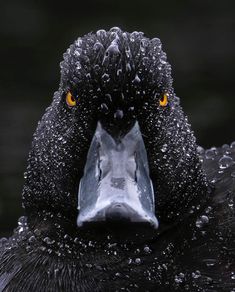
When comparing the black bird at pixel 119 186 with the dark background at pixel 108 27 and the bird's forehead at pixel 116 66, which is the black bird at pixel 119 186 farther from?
the dark background at pixel 108 27

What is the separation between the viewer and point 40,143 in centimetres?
558

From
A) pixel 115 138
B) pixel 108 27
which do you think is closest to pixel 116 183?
pixel 115 138

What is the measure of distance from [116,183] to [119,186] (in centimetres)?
3

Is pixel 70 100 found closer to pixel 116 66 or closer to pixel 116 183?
pixel 116 66

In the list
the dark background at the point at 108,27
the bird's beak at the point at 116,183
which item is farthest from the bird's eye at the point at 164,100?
the dark background at the point at 108,27

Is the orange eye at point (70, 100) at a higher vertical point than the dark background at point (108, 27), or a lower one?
lower

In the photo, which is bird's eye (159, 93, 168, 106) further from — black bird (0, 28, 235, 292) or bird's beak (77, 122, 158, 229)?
bird's beak (77, 122, 158, 229)

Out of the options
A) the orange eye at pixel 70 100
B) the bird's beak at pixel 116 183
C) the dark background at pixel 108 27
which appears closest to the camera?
the bird's beak at pixel 116 183

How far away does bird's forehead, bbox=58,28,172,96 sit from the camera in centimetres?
517

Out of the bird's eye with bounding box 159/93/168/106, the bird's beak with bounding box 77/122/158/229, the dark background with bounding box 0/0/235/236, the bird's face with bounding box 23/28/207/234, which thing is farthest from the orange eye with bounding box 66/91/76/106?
the dark background with bounding box 0/0/235/236

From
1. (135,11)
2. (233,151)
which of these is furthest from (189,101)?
(233,151)

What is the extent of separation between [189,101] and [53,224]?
4517 millimetres

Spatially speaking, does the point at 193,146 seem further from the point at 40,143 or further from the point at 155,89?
the point at 40,143

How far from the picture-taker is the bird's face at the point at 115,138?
5.11m
